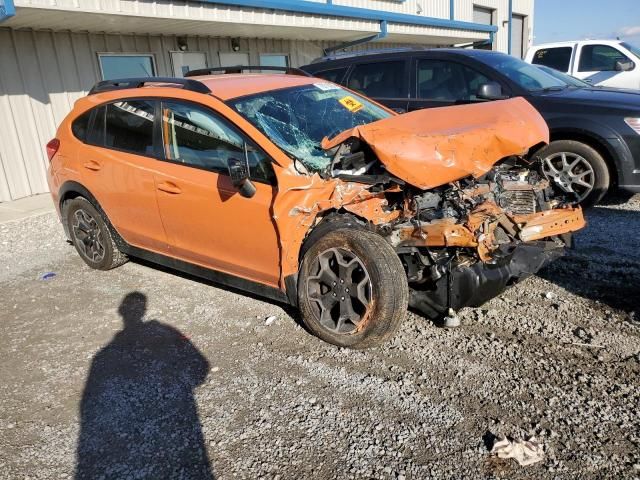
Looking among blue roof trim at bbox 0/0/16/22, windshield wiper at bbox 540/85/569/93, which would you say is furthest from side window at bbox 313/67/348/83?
blue roof trim at bbox 0/0/16/22

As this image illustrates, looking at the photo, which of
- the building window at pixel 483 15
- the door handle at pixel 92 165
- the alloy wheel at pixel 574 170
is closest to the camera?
the door handle at pixel 92 165

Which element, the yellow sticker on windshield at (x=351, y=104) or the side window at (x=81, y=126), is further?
the side window at (x=81, y=126)

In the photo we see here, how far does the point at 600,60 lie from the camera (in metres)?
10.7

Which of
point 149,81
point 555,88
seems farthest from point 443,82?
point 149,81

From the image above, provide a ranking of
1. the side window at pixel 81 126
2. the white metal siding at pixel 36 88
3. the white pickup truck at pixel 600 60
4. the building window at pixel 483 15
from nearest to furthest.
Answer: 1. the side window at pixel 81 126
2. the white metal siding at pixel 36 88
3. the white pickup truck at pixel 600 60
4. the building window at pixel 483 15

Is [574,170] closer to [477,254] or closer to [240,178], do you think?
[477,254]

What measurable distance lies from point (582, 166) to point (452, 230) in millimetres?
3537

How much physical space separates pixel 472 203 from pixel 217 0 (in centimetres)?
634

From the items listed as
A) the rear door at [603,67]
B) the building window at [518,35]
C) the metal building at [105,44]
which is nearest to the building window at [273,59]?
the metal building at [105,44]

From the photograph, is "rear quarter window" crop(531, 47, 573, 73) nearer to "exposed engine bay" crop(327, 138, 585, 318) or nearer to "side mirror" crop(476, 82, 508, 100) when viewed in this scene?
"side mirror" crop(476, 82, 508, 100)

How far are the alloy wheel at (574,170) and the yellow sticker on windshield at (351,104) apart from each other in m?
2.50

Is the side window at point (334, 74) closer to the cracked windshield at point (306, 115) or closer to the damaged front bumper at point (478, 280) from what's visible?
the cracked windshield at point (306, 115)

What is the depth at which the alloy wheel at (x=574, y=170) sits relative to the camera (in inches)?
230

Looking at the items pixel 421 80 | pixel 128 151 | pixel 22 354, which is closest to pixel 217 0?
pixel 421 80
